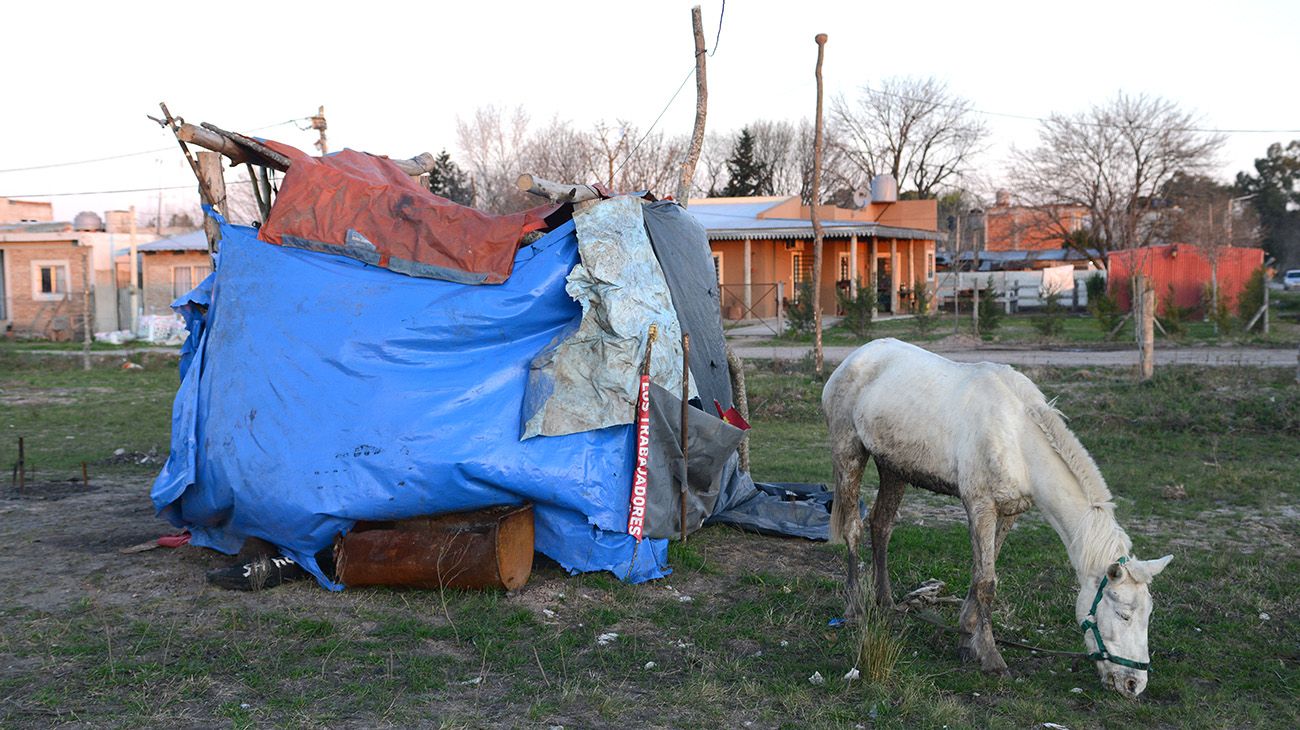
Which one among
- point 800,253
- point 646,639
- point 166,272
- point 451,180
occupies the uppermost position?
point 451,180

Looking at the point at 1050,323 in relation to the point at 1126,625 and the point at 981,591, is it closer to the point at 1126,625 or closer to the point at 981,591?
the point at 981,591

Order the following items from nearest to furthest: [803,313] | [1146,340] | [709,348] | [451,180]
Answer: [709,348], [1146,340], [803,313], [451,180]

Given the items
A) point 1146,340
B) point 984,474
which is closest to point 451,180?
point 1146,340

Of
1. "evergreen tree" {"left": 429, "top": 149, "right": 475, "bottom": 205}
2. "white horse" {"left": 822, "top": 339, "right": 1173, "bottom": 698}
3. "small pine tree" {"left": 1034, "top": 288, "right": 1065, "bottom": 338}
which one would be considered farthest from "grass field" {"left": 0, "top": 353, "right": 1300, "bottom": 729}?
"evergreen tree" {"left": 429, "top": 149, "right": 475, "bottom": 205}

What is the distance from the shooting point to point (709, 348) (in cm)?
862

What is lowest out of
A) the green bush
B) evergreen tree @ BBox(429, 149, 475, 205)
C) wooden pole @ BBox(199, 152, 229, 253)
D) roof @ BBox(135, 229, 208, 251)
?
the green bush

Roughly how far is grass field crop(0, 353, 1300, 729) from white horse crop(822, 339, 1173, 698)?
314 mm

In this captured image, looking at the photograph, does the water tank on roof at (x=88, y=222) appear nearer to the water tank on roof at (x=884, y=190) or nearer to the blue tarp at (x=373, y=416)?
the water tank on roof at (x=884, y=190)

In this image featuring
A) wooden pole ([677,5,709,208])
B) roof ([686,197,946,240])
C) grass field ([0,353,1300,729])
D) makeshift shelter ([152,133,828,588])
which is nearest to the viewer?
grass field ([0,353,1300,729])

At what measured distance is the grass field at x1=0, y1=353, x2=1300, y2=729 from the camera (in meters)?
4.77

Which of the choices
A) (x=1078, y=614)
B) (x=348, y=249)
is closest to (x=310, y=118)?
(x=348, y=249)

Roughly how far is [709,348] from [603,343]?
6.23 ft

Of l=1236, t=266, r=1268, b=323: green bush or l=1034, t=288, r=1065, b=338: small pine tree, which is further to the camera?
l=1034, t=288, r=1065, b=338: small pine tree

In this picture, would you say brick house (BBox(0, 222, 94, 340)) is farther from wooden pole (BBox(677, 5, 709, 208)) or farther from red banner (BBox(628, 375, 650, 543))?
red banner (BBox(628, 375, 650, 543))
